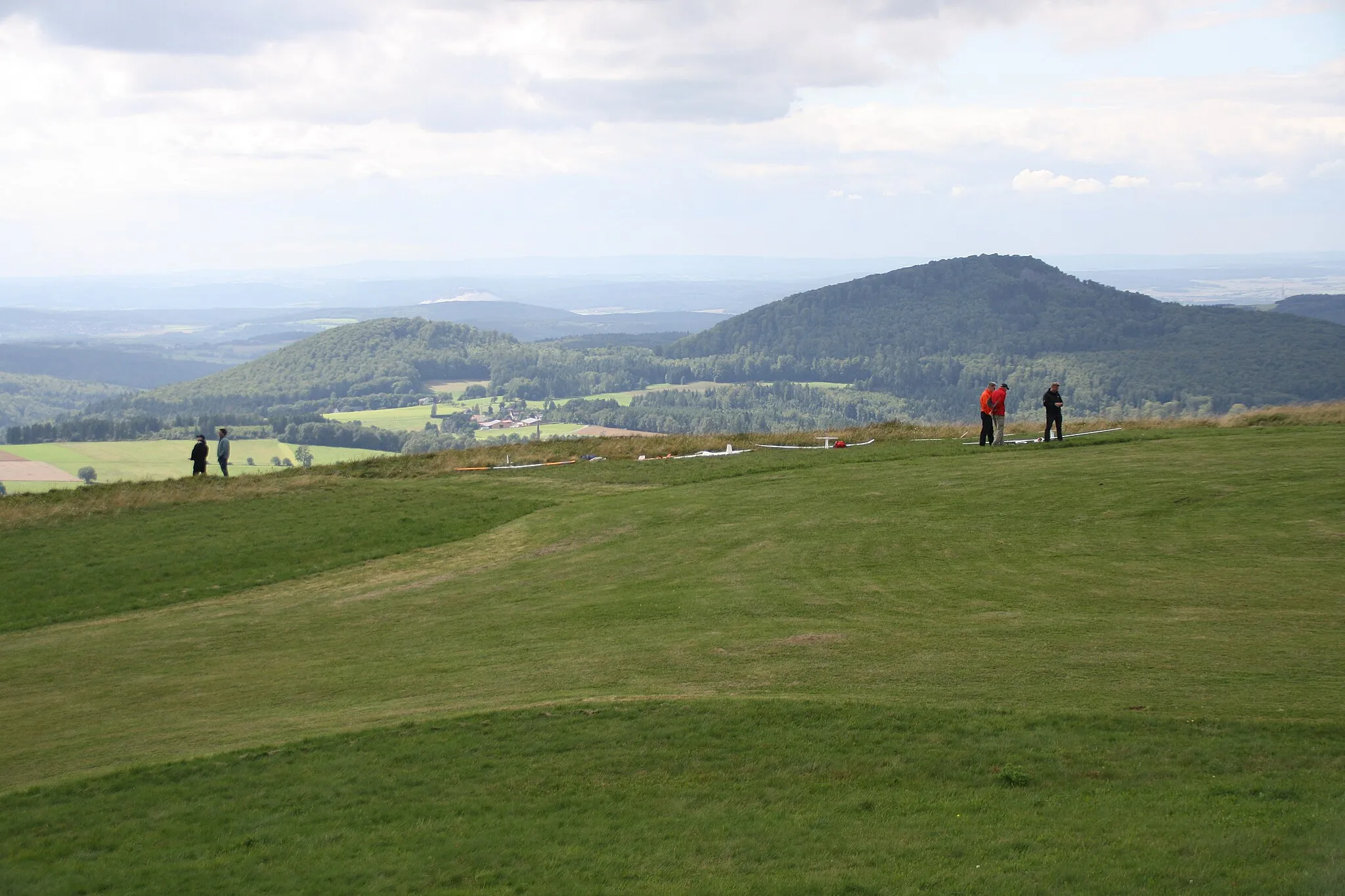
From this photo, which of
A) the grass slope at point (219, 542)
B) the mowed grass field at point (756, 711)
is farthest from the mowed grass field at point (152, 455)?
the mowed grass field at point (756, 711)

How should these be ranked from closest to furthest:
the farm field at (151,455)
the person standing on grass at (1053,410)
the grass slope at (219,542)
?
1. the grass slope at (219,542)
2. the person standing on grass at (1053,410)
3. the farm field at (151,455)

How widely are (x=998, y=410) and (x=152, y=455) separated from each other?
263 ft

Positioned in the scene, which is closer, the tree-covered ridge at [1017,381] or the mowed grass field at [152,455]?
the mowed grass field at [152,455]

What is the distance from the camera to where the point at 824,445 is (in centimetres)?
3659

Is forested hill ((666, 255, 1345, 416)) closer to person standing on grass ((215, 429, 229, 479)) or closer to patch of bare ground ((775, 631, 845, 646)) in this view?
person standing on grass ((215, 429, 229, 479))

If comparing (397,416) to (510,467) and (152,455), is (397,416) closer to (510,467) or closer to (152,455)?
(152,455)

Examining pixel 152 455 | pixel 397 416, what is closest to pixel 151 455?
pixel 152 455

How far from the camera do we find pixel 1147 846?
27.0 ft

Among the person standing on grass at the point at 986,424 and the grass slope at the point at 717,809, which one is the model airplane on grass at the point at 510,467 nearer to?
the person standing on grass at the point at 986,424

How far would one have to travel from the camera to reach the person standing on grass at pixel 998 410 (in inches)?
1214

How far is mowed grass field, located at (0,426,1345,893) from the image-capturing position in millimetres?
8797

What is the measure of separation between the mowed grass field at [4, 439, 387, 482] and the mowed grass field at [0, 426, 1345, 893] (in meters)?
56.5

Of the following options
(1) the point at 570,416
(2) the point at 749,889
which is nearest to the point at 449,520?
(2) the point at 749,889

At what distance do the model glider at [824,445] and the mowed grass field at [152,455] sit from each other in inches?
1714
